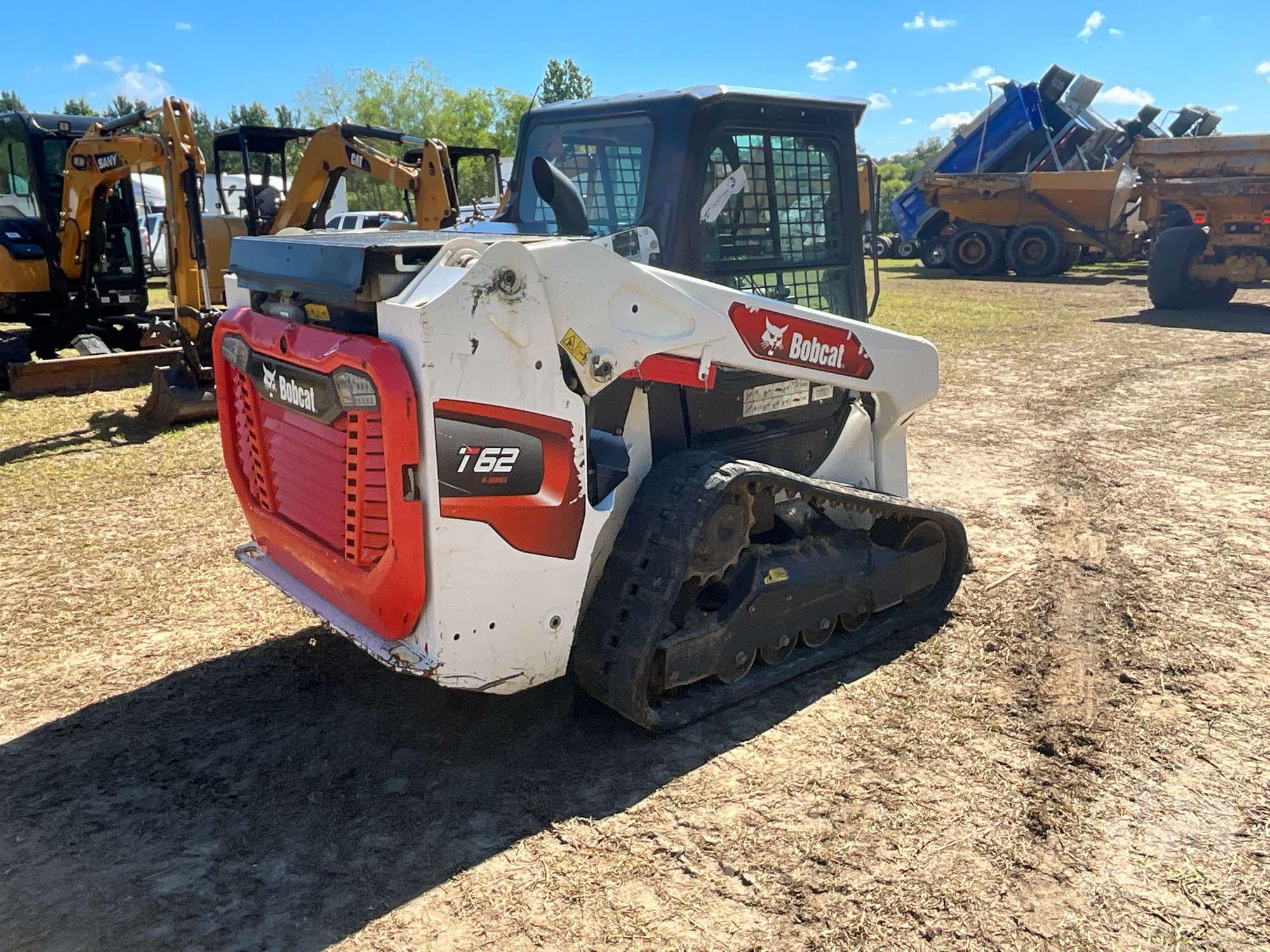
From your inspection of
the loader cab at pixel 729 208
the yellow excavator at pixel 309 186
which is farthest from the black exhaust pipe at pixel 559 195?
the yellow excavator at pixel 309 186

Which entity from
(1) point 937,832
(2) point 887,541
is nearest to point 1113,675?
(2) point 887,541

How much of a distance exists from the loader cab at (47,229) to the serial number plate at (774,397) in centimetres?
968

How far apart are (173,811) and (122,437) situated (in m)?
6.13

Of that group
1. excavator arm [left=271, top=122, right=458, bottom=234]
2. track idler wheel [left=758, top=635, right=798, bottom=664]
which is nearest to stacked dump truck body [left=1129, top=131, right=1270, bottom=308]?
excavator arm [left=271, top=122, right=458, bottom=234]

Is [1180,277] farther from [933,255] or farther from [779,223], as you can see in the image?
[779,223]

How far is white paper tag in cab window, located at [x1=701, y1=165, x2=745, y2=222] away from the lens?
3891 mm

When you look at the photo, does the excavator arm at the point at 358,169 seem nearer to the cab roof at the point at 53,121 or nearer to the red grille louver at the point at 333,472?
the cab roof at the point at 53,121

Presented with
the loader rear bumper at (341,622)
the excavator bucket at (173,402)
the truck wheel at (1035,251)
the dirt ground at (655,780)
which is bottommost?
the dirt ground at (655,780)

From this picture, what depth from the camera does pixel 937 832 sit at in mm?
3111

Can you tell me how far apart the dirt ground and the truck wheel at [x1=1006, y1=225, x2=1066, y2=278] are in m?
18.0

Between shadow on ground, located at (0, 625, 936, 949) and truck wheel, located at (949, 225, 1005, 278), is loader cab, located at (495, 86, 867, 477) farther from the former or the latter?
truck wheel, located at (949, 225, 1005, 278)

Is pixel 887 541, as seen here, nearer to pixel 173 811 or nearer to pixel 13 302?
pixel 173 811

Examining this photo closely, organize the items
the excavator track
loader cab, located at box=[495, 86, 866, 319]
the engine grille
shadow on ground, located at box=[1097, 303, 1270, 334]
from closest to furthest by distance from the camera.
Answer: the engine grille → the excavator track → loader cab, located at box=[495, 86, 866, 319] → shadow on ground, located at box=[1097, 303, 1270, 334]

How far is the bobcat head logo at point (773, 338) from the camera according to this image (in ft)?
12.5
